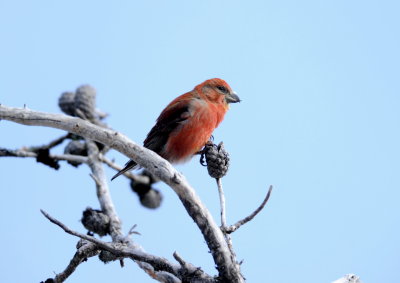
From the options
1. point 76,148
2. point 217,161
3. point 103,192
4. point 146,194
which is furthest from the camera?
point 146,194

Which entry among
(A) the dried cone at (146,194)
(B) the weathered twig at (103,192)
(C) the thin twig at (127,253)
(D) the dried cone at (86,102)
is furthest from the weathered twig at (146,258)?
(D) the dried cone at (86,102)

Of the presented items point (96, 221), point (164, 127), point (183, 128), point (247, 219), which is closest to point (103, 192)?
point (96, 221)

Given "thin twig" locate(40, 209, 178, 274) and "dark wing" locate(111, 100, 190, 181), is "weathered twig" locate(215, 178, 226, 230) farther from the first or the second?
"dark wing" locate(111, 100, 190, 181)

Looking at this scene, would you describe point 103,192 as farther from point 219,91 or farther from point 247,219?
point 247,219

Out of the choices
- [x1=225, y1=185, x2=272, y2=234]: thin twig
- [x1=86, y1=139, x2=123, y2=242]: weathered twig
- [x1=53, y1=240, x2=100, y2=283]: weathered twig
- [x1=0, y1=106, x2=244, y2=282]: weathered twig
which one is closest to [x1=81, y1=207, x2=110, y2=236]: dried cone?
[x1=86, y1=139, x2=123, y2=242]: weathered twig

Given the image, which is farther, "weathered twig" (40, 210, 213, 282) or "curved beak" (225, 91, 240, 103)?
"curved beak" (225, 91, 240, 103)

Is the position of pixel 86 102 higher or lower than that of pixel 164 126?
higher

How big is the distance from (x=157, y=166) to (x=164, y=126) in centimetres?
188

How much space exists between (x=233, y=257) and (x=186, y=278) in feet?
0.90

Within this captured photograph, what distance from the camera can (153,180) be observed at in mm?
6527

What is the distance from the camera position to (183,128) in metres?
4.89

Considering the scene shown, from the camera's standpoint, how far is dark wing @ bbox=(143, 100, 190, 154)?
4.93 m

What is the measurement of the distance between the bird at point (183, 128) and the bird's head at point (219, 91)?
0.17m

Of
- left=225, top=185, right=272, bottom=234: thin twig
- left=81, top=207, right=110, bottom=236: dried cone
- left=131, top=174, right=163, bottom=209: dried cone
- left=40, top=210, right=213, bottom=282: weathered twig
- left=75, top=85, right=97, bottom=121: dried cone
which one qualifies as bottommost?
left=40, top=210, right=213, bottom=282: weathered twig
